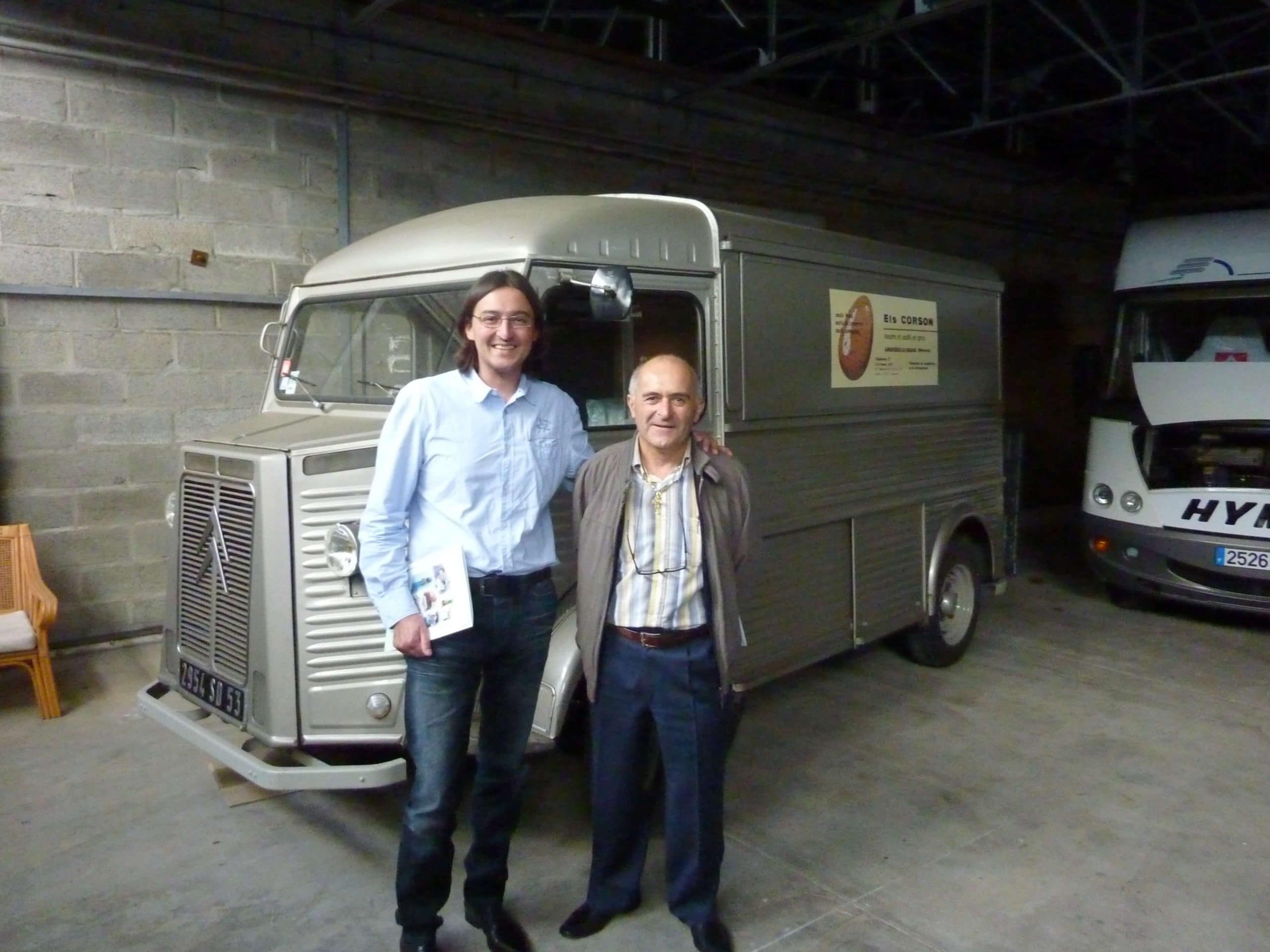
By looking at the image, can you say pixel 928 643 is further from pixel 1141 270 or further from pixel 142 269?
pixel 142 269

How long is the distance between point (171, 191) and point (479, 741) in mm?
4397

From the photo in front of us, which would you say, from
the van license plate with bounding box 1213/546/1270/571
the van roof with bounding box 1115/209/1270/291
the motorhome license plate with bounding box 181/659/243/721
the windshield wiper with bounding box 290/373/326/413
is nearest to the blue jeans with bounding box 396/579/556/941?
the motorhome license plate with bounding box 181/659/243/721

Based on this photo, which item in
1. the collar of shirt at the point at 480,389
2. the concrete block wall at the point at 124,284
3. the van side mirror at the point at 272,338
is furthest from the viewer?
the concrete block wall at the point at 124,284

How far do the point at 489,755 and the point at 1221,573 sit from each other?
18.5 feet

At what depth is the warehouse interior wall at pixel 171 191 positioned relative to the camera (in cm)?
563

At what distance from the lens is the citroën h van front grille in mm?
3537

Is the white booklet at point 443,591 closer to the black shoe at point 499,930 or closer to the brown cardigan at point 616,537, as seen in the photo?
the brown cardigan at point 616,537

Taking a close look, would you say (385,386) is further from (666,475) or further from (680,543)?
(680,543)

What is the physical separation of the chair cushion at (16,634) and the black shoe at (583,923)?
11.2 feet

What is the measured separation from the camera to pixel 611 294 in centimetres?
343

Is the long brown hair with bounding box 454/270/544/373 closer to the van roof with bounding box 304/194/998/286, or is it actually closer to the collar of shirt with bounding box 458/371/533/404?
the collar of shirt with bounding box 458/371/533/404

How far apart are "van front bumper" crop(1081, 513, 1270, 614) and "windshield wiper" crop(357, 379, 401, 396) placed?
215 inches

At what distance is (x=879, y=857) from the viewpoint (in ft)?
12.6

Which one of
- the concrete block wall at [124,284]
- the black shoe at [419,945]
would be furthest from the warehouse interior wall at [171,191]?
the black shoe at [419,945]
